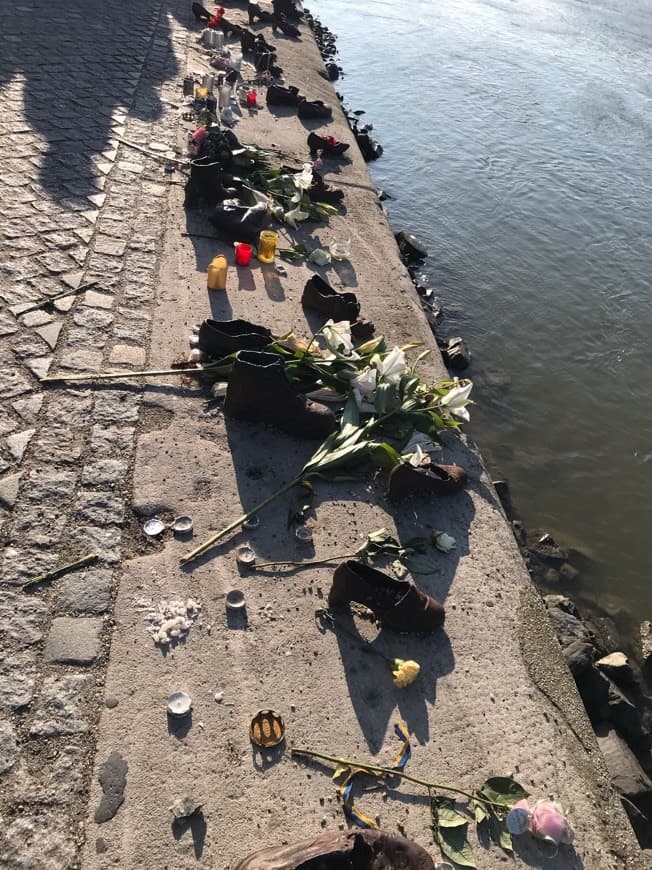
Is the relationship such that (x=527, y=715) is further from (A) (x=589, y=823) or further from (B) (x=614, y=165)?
(B) (x=614, y=165)

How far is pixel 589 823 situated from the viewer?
3021mm

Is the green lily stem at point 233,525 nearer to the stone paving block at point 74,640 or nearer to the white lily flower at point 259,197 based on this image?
the stone paving block at point 74,640

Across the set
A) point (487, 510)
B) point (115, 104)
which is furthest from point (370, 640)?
point (115, 104)

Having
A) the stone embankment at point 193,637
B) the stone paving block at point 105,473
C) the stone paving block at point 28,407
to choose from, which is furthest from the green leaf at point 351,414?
the stone paving block at point 28,407

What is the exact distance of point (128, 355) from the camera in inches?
191

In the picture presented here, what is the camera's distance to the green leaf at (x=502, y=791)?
2.92 meters

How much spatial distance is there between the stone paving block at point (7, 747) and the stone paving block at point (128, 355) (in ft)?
8.86

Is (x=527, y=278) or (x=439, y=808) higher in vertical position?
(x=439, y=808)

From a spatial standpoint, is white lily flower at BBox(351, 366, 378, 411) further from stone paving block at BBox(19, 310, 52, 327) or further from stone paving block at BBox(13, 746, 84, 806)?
stone paving block at BBox(13, 746, 84, 806)

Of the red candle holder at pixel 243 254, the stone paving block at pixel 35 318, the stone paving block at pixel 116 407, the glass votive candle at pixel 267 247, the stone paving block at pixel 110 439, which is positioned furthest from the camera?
the glass votive candle at pixel 267 247

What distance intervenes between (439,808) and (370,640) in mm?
862

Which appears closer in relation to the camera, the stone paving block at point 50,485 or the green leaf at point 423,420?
the stone paving block at point 50,485

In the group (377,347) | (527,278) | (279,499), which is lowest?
(527,278)

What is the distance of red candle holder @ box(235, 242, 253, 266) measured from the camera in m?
6.17
